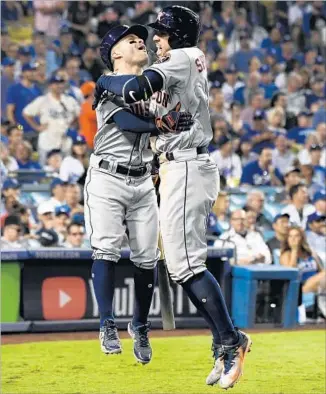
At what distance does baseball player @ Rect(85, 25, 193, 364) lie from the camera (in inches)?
249

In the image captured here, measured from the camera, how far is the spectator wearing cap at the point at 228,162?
1419cm

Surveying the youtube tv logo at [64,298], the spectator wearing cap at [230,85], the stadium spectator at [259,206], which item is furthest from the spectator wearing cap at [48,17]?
the youtube tv logo at [64,298]

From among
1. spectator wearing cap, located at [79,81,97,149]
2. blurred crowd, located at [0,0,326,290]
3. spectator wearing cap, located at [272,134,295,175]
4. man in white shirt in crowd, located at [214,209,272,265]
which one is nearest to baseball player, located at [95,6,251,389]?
blurred crowd, located at [0,0,326,290]

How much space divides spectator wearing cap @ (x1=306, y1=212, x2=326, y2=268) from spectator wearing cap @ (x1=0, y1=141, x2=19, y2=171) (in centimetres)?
351

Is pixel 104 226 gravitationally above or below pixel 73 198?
above

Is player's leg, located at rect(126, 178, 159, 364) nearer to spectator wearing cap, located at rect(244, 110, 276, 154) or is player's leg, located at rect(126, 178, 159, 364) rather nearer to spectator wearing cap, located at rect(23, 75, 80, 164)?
spectator wearing cap, located at rect(23, 75, 80, 164)

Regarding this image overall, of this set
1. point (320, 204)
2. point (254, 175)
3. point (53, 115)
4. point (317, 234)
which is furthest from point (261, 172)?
point (53, 115)

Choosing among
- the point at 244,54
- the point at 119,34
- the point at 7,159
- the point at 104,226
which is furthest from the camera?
the point at 244,54

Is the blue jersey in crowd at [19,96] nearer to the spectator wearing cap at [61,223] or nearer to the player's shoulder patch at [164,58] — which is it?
the spectator wearing cap at [61,223]

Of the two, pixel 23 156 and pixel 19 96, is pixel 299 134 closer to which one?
pixel 19 96

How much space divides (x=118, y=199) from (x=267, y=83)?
11.9m

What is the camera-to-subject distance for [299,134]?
1650cm

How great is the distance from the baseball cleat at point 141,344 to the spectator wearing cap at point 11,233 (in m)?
4.41

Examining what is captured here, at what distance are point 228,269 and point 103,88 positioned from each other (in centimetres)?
549
